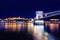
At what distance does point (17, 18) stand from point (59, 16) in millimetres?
37640

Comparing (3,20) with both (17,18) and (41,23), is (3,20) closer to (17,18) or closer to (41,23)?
(17,18)

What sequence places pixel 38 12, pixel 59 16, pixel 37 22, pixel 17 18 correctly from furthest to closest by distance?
1. pixel 17 18
2. pixel 38 12
3. pixel 37 22
4. pixel 59 16

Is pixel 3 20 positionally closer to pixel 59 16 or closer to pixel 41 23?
pixel 41 23

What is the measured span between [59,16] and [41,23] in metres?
14.2

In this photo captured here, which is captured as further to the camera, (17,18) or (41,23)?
(17,18)

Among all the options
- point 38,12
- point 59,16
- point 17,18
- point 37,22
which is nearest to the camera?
point 59,16

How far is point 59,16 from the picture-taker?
100 ft

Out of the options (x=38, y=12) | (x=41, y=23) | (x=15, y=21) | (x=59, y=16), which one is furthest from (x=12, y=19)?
(x=59, y=16)

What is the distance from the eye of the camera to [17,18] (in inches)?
2638

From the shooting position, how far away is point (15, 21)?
6881 cm

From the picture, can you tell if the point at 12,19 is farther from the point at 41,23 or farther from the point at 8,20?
the point at 41,23

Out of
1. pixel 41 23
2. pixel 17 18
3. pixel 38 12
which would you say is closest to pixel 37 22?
pixel 41 23

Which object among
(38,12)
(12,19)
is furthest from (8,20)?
(38,12)

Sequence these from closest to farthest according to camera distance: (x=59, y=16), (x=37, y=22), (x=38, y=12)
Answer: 1. (x=59, y=16)
2. (x=37, y=22)
3. (x=38, y=12)
